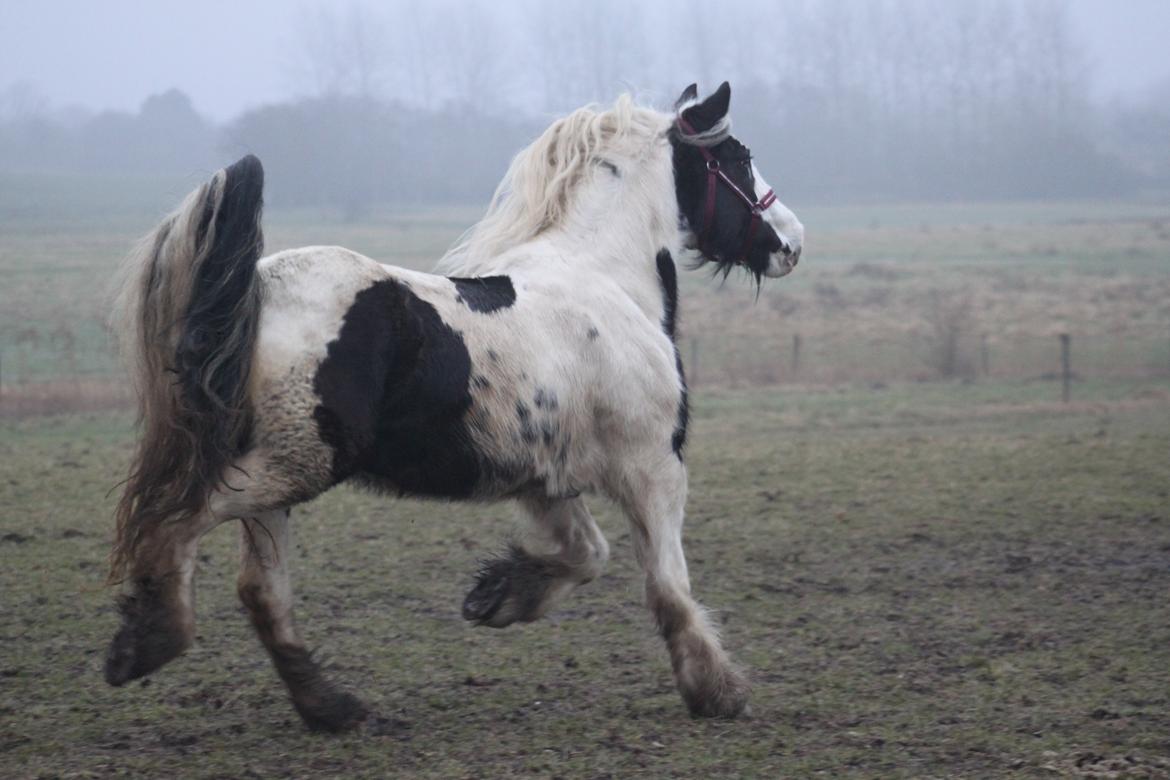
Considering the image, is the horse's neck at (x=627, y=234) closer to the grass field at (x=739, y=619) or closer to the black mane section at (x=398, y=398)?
the black mane section at (x=398, y=398)

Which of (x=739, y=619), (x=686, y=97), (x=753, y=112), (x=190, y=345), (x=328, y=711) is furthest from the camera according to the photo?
(x=753, y=112)

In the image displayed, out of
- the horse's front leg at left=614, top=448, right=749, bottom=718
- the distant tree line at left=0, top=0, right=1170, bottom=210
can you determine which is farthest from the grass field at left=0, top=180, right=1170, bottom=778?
the distant tree line at left=0, top=0, right=1170, bottom=210

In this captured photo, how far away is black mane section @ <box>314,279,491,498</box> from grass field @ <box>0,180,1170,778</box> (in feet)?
3.18

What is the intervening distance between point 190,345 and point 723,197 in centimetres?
258

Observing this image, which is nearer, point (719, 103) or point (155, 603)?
point (155, 603)

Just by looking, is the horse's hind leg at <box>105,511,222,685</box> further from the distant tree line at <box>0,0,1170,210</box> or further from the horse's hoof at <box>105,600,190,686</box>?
the distant tree line at <box>0,0,1170,210</box>

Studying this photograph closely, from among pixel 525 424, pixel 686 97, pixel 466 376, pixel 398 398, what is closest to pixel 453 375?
pixel 466 376

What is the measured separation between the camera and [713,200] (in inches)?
233

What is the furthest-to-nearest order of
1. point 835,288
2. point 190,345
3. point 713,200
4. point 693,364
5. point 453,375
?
point 835,288 → point 693,364 → point 713,200 → point 453,375 → point 190,345

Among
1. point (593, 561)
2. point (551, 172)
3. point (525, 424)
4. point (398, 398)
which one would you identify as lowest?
point (593, 561)

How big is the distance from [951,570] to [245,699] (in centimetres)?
433

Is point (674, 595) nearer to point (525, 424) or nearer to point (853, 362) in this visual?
point (525, 424)

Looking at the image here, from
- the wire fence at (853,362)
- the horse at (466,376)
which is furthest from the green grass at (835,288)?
the horse at (466,376)

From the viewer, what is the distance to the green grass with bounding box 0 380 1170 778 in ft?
15.4
